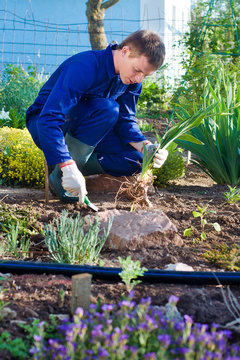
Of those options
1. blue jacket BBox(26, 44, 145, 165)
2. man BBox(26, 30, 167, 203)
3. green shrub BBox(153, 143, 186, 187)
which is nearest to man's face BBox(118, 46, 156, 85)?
man BBox(26, 30, 167, 203)

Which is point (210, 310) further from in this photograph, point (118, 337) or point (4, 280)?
point (4, 280)

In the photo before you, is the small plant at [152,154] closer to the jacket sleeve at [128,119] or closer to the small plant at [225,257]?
the jacket sleeve at [128,119]

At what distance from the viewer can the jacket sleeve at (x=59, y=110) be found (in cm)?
229

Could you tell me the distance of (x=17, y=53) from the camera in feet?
37.0

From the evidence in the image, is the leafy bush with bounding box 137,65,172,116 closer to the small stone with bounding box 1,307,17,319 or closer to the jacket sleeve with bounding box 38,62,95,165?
the jacket sleeve with bounding box 38,62,95,165

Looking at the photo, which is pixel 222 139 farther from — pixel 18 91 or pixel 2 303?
pixel 18 91

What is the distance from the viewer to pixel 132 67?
2.38m

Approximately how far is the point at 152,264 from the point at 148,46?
1.22 meters

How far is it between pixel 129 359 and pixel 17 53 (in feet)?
37.3

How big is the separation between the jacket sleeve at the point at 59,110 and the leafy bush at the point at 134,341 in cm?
126

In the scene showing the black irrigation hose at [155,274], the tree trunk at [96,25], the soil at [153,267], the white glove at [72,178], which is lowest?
the soil at [153,267]

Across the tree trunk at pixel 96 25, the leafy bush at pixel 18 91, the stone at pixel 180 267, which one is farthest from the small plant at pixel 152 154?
the tree trunk at pixel 96 25

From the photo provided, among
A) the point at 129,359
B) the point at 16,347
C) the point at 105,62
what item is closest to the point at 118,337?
the point at 129,359

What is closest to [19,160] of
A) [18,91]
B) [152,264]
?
[152,264]
